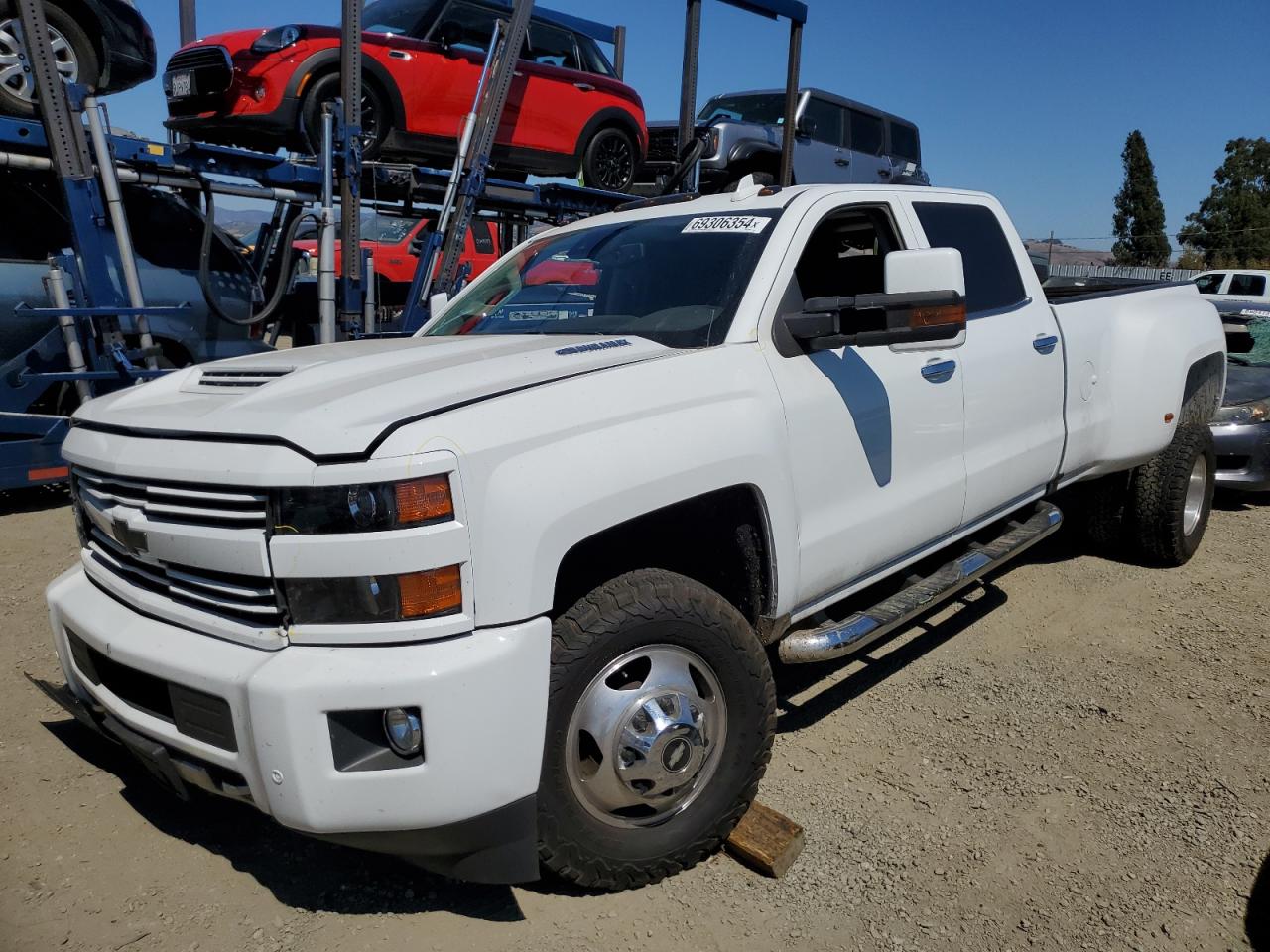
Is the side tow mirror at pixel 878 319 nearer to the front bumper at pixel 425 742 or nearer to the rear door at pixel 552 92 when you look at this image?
the front bumper at pixel 425 742

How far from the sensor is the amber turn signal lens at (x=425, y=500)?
1.97 meters

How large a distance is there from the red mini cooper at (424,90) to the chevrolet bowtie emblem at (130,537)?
5.46m

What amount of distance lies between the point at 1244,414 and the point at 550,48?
6531 millimetres

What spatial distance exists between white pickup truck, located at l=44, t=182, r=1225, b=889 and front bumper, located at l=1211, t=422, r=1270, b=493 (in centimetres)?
352

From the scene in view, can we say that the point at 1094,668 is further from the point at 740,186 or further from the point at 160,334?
the point at 160,334

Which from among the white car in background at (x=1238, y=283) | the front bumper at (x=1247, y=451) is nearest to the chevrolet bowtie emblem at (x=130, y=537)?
the front bumper at (x=1247, y=451)

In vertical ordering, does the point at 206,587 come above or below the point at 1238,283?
above

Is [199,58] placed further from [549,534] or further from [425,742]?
[425,742]

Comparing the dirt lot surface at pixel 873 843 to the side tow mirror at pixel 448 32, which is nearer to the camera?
the dirt lot surface at pixel 873 843

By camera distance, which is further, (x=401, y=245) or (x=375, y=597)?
(x=401, y=245)

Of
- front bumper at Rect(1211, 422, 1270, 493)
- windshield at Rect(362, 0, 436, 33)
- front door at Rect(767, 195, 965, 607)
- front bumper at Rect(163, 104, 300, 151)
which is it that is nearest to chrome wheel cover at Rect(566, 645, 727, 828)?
front door at Rect(767, 195, 965, 607)

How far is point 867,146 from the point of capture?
14.5 metres

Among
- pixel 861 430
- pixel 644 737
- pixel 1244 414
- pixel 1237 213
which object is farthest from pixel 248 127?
pixel 1237 213

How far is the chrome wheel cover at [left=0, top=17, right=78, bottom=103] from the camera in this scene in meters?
6.01
